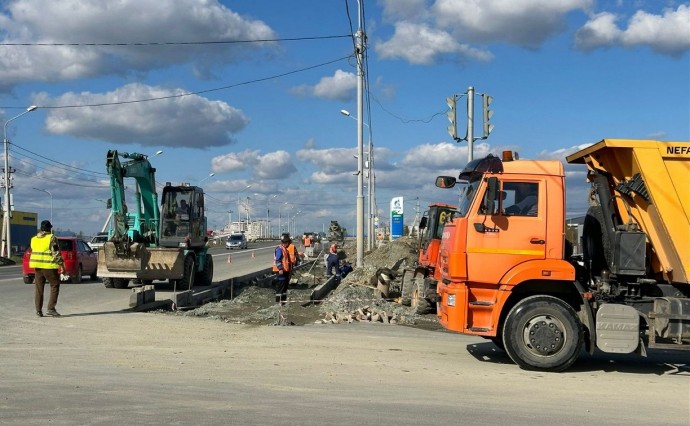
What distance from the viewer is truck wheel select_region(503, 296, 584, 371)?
31.4 ft

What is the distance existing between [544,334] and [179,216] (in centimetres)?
1602

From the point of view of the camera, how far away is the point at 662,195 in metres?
9.72

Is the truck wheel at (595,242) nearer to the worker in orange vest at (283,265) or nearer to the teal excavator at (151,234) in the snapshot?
the worker in orange vest at (283,265)

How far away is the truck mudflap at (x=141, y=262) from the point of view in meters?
20.9

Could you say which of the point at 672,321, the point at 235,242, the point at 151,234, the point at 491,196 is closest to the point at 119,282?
the point at 151,234

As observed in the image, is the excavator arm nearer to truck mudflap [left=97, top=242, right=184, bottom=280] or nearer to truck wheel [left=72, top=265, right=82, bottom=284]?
truck mudflap [left=97, top=242, right=184, bottom=280]

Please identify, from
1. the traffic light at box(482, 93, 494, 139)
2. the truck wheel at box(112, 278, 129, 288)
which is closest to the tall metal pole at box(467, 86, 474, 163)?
the traffic light at box(482, 93, 494, 139)

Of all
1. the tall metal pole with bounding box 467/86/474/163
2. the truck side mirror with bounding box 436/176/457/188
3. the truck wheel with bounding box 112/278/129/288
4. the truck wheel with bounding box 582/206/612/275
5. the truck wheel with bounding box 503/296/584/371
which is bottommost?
the truck wheel with bounding box 112/278/129/288

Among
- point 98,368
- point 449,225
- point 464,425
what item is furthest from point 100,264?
point 464,425

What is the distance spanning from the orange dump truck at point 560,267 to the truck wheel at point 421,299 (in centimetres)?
614

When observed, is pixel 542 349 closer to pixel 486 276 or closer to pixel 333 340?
pixel 486 276

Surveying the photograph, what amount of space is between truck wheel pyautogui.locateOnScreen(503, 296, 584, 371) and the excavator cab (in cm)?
1497

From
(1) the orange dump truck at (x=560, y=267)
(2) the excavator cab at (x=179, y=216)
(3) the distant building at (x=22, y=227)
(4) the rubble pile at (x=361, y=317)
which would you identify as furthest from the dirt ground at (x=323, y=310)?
(3) the distant building at (x=22, y=227)

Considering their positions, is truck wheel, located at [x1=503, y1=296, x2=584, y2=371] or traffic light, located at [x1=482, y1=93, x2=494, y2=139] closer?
truck wheel, located at [x1=503, y1=296, x2=584, y2=371]
